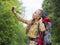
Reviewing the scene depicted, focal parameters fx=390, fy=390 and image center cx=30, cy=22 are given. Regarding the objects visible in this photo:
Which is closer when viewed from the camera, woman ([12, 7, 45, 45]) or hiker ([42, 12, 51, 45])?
hiker ([42, 12, 51, 45])

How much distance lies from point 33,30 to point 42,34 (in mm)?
217

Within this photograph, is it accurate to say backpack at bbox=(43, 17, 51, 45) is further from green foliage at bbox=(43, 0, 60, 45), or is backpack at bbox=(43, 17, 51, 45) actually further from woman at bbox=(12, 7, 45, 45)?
green foliage at bbox=(43, 0, 60, 45)

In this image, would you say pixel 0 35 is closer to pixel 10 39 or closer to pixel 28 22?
pixel 10 39

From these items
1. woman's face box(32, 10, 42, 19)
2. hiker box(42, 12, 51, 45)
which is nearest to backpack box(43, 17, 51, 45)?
hiker box(42, 12, 51, 45)

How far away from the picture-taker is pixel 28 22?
8.02m

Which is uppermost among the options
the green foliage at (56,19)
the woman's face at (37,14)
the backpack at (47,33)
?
the green foliage at (56,19)

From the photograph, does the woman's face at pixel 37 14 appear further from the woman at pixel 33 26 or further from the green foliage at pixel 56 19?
the green foliage at pixel 56 19

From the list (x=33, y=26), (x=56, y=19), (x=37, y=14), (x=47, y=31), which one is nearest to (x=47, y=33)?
(x=47, y=31)

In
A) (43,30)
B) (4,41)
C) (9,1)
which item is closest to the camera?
(43,30)

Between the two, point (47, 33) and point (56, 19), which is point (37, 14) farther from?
point (56, 19)

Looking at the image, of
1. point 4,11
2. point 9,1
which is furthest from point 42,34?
point 9,1

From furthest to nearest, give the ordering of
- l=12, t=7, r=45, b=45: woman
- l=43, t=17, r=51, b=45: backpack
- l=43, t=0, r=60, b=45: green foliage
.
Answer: l=43, t=0, r=60, b=45: green foliage, l=12, t=7, r=45, b=45: woman, l=43, t=17, r=51, b=45: backpack

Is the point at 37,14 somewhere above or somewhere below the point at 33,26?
above

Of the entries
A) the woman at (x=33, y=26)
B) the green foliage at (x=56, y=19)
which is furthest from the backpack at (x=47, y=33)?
the green foliage at (x=56, y=19)
